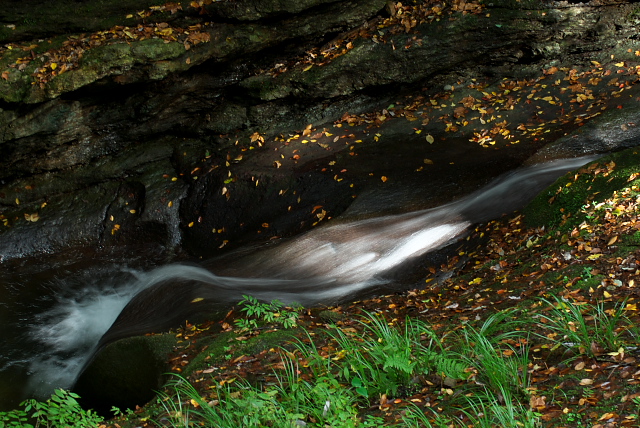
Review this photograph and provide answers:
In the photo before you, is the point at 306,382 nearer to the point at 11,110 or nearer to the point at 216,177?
the point at 216,177

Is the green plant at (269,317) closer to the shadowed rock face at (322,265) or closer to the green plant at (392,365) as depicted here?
the shadowed rock face at (322,265)

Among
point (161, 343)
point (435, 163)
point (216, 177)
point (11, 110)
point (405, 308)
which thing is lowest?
point (405, 308)

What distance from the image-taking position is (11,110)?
32.0ft

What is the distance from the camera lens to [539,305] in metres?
4.58

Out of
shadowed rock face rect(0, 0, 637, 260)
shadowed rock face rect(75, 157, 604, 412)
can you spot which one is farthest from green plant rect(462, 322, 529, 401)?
shadowed rock face rect(0, 0, 637, 260)

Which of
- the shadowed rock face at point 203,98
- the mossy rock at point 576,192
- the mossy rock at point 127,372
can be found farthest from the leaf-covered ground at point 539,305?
the shadowed rock face at point 203,98

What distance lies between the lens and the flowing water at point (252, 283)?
7297 mm

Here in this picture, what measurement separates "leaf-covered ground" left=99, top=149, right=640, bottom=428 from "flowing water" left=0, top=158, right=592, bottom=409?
1.93ft

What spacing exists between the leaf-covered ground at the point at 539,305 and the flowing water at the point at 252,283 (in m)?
0.59

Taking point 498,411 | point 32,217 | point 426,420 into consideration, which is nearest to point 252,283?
point 426,420

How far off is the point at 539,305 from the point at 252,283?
4270mm

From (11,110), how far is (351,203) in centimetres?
631

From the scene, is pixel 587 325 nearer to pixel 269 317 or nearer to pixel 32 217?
pixel 269 317

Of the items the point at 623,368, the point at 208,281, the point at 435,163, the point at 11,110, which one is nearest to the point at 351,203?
the point at 435,163
